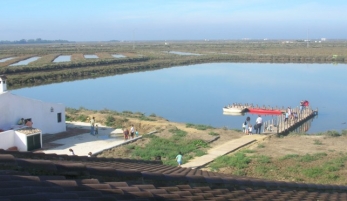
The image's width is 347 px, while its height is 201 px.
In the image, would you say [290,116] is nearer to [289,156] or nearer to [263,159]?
[289,156]

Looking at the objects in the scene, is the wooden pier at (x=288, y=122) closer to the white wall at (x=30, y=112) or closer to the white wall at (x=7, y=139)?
the white wall at (x=30, y=112)

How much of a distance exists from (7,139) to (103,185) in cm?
1542

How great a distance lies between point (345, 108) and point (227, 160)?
23812 millimetres

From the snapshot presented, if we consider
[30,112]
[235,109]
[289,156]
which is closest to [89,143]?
[30,112]

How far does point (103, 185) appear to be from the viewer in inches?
137

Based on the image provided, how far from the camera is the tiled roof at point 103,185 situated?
2.85 m

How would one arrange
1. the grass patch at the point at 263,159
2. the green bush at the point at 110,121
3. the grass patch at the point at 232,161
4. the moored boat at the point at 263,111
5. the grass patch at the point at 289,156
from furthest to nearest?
the moored boat at the point at 263,111
the green bush at the point at 110,121
the grass patch at the point at 289,156
the grass patch at the point at 263,159
the grass patch at the point at 232,161

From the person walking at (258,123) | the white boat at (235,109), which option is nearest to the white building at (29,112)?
the person walking at (258,123)

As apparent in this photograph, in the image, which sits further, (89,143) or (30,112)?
(30,112)

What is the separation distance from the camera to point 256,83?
52688mm

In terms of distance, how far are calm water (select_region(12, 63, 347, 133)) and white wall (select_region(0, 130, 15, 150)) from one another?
15262 millimetres

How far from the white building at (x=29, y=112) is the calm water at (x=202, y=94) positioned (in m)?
11.6

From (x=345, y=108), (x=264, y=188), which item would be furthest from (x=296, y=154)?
(x=345, y=108)

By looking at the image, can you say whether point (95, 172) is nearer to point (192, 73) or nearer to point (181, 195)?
point (181, 195)
